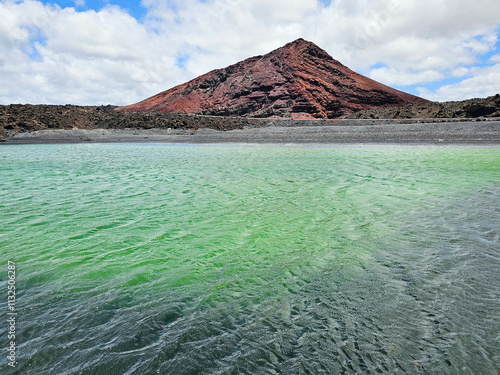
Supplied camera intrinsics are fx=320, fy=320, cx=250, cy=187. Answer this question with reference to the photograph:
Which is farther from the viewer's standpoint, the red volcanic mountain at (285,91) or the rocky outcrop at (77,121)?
the red volcanic mountain at (285,91)

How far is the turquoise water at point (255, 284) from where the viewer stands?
236 centimetres

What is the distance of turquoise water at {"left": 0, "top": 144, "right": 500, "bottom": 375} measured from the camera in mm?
2359

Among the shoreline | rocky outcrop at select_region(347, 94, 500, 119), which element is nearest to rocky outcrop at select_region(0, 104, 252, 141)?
the shoreline

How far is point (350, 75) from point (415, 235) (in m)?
59.9

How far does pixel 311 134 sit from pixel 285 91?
1102 inches

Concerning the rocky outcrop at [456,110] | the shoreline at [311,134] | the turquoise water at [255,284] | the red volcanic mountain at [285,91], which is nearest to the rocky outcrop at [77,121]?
the shoreline at [311,134]

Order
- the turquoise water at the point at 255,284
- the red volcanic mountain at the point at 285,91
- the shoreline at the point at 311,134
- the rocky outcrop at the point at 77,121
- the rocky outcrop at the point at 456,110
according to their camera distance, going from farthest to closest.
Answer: the red volcanic mountain at the point at 285,91 < the rocky outcrop at the point at 77,121 < the rocky outcrop at the point at 456,110 < the shoreline at the point at 311,134 < the turquoise water at the point at 255,284

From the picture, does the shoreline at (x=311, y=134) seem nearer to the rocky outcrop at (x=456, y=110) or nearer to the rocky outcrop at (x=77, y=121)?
the rocky outcrop at (x=77, y=121)

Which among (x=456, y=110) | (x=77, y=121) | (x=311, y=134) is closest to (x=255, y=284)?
(x=311, y=134)

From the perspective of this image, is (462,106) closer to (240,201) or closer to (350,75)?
(350,75)

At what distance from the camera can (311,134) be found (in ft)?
98.8

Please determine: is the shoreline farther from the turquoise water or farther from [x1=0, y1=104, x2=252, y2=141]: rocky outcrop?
the turquoise water

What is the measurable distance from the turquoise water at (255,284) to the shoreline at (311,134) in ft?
66.7

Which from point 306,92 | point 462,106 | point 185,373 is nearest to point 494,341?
point 185,373
